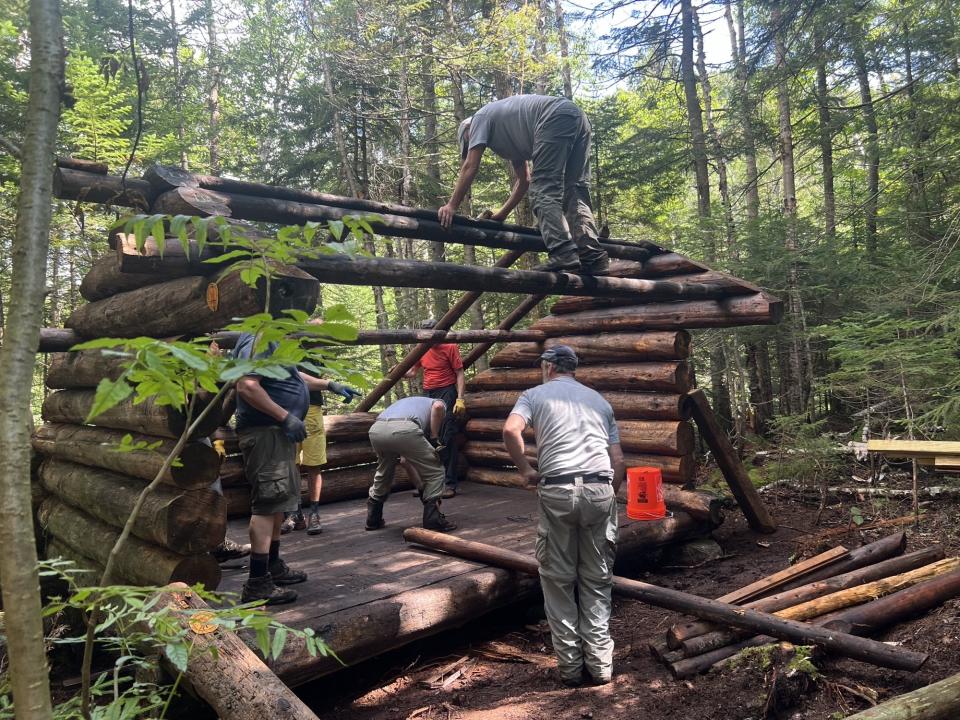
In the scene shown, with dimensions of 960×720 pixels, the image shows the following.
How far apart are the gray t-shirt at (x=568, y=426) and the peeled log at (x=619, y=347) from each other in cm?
319

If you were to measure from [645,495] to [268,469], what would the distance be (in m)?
4.17

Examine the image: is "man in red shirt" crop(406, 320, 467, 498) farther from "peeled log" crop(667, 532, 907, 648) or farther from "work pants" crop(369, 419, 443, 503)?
"peeled log" crop(667, 532, 907, 648)

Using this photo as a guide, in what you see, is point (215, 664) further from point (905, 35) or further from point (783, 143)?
point (783, 143)

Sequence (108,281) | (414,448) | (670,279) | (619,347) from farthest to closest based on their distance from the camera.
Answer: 1. (619,347)
2. (670,279)
3. (414,448)
4. (108,281)

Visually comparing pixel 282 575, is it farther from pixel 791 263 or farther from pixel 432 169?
pixel 432 169

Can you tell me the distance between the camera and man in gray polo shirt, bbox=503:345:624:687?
430 centimetres

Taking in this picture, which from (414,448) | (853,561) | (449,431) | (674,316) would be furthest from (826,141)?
(414,448)

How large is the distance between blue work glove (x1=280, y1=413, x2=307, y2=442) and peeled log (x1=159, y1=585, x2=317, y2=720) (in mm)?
1344

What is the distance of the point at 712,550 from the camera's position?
6941 millimetres

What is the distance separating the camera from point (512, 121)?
6.15m

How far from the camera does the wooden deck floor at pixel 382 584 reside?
403cm

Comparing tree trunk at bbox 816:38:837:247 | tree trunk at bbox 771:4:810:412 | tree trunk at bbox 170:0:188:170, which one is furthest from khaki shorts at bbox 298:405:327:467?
tree trunk at bbox 170:0:188:170

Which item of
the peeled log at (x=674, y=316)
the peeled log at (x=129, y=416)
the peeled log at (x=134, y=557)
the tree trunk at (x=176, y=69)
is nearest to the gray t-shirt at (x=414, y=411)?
the peeled log at (x=129, y=416)

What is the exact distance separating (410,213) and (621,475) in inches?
111
